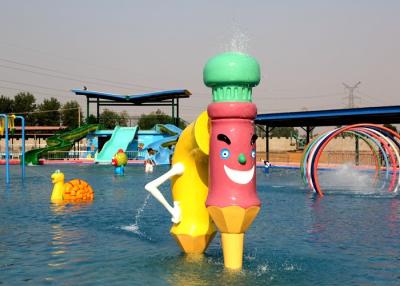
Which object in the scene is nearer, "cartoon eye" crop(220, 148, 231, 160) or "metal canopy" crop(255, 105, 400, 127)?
"cartoon eye" crop(220, 148, 231, 160)

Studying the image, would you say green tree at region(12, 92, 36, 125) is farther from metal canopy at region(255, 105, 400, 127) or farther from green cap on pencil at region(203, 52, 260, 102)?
green cap on pencil at region(203, 52, 260, 102)

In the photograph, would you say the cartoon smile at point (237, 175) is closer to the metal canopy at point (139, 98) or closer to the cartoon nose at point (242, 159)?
the cartoon nose at point (242, 159)

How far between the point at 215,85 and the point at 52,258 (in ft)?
12.7

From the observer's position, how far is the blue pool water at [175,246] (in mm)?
7020

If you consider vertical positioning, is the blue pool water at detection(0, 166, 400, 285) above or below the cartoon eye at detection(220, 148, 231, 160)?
below

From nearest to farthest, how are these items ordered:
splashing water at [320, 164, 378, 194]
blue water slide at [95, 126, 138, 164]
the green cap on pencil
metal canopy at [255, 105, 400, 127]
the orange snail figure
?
the green cap on pencil < the orange snail figure < splashing water at [320, 164, 378, 194] < metal canopy at [255, 105, 400, 127] < blue water slide at [95, 126, 138, 164]

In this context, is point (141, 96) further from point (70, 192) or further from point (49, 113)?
point (49, 113)

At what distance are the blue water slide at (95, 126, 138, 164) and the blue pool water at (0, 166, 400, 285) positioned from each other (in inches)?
978

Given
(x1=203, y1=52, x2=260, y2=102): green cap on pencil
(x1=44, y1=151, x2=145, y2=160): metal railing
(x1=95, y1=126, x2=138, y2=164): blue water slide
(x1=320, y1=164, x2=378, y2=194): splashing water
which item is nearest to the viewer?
(x1=203, y1=52, x2=260, y2=102): green cap on pencil

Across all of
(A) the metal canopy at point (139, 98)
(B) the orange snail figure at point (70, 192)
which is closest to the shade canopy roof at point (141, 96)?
(A) the metal canopy at point (139, 98)

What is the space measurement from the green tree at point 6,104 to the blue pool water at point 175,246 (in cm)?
8466

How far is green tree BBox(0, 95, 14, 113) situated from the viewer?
309 feet

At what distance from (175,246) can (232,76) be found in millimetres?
3757

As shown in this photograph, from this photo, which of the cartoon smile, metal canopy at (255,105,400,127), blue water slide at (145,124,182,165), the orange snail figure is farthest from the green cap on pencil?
blue water slide at (145,124,182,165)
